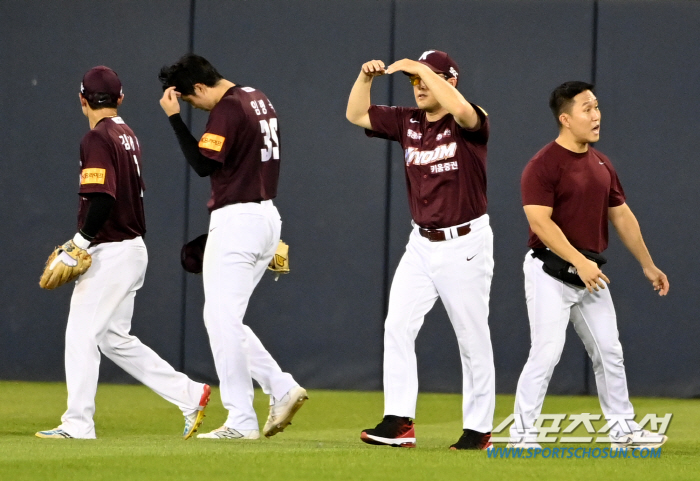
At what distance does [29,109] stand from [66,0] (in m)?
0.98

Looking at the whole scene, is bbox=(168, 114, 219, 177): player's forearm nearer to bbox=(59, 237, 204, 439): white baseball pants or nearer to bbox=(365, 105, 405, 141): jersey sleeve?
bbox=(59, 237, 204, 439): white baseball pants

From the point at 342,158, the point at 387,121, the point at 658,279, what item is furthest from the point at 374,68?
the point at 342,158

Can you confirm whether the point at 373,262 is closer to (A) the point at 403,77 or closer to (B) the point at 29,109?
(A) the point at 403,77

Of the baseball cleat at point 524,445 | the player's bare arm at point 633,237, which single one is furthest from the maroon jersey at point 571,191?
the baseball cleat at point 524,445

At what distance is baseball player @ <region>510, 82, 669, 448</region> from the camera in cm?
524

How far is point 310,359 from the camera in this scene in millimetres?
9188

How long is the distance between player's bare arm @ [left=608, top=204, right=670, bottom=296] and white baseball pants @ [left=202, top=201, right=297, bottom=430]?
179 centimetres

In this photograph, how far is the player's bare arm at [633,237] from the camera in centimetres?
559

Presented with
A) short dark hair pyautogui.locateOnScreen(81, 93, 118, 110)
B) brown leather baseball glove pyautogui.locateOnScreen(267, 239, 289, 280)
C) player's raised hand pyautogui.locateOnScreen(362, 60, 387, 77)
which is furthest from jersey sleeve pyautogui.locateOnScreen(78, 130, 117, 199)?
player's raised hand pyautogui.locateOnScreen(362, 60, 387, 77)

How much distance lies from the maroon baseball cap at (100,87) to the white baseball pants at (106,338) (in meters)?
0.76

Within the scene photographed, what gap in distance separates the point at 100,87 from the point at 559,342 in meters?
2.69

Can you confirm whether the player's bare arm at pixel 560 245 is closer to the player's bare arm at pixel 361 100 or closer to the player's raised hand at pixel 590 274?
the player's raised hand at pixel 590 274

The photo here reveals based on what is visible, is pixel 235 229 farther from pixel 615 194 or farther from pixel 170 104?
pixel 615 194

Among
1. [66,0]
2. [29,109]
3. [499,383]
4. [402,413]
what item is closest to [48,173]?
[29,109]
